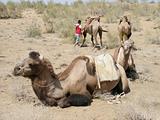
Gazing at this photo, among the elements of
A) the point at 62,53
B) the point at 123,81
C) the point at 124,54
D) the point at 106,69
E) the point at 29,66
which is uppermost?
the point at 29,66

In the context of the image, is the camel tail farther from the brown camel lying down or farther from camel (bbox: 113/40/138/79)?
camel (bbox: 113/40/138/79)

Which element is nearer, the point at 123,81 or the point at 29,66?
the point at 29,66

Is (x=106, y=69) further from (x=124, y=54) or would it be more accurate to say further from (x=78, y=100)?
(x=124, y=54)

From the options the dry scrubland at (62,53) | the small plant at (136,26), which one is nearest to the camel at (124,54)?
the dry scrubland at (62,53)

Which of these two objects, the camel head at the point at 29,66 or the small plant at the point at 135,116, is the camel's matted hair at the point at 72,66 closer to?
the camel head at the point at 29,66

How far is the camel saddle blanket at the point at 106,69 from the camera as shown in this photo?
11.9 m

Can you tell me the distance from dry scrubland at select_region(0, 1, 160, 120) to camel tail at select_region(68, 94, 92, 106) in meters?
0.19

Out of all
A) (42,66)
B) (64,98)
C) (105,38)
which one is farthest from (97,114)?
(105,38)

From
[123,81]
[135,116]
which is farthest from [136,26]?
[135,116]

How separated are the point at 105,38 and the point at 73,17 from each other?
8.64 metres

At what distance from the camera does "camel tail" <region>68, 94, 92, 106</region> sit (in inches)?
437

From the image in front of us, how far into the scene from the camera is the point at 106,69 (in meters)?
12.0

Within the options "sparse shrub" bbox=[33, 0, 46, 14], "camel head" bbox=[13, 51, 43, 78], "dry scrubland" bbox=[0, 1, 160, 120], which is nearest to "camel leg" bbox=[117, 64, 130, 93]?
"dry scrubland" bbox=[0, 1, 160, 120]

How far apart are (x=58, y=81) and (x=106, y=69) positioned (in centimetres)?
147
